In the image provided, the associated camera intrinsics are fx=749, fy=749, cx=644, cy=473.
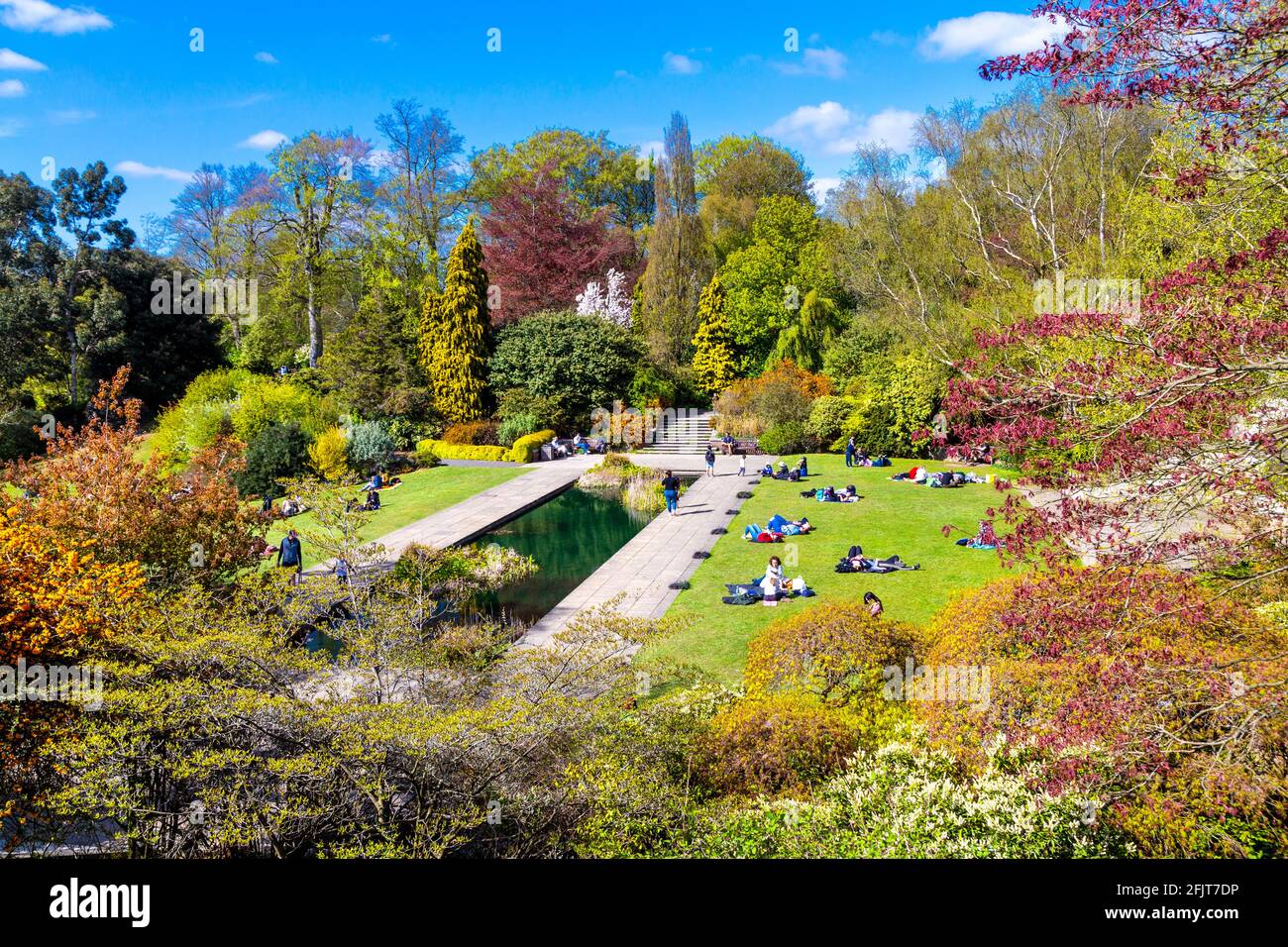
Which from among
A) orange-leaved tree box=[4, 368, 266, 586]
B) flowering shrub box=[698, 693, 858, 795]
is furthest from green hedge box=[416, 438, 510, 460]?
flowering shrub box=[698, 693, 858, 795]

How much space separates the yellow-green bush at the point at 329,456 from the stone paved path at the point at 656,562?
10.1 metres

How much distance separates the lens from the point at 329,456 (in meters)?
22.6

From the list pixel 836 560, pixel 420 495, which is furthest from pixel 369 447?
pixel 836 560

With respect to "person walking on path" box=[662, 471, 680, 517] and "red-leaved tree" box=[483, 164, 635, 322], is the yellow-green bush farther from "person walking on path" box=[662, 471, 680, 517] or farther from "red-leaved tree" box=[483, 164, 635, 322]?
"red-leaved tree" box=[483, 164, 635, 322]

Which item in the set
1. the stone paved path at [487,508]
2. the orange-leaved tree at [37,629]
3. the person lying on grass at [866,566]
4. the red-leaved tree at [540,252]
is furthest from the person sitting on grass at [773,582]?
the red-leaved tree at [540,252]

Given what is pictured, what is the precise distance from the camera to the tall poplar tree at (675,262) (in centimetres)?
3641

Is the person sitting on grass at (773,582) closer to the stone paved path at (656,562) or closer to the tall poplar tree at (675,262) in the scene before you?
the stone paved path at (656,562)

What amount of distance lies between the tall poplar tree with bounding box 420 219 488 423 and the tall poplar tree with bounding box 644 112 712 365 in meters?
8.86

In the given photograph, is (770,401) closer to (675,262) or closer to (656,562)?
(675,262)

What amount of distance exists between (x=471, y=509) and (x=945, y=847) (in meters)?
16.9

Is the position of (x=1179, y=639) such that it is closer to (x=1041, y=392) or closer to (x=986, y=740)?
(x=986, y=740)

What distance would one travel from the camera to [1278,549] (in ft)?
18.5

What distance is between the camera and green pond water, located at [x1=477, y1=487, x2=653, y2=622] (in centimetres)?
1402
